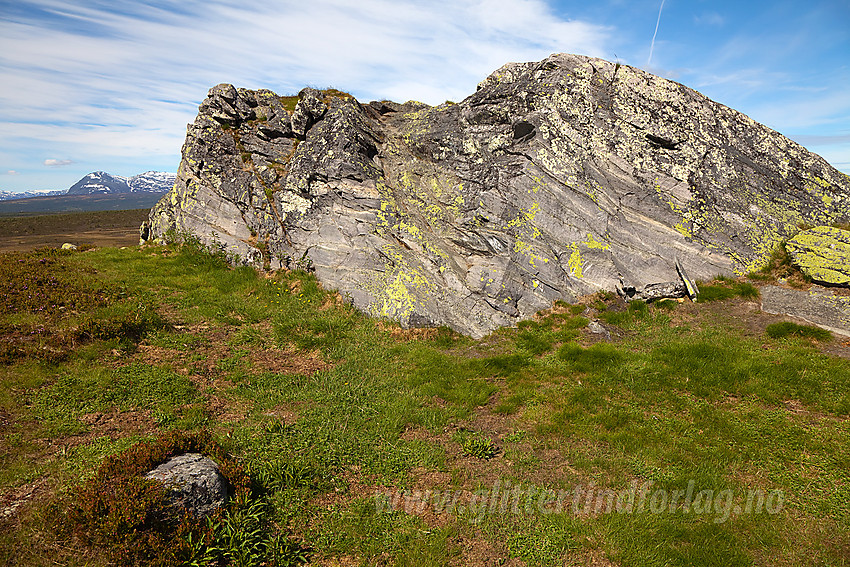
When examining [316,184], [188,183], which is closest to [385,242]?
[316,184]

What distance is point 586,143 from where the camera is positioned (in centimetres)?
1895

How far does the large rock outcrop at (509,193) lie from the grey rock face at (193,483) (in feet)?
29.0

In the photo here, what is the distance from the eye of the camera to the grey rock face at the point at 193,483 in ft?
21.5

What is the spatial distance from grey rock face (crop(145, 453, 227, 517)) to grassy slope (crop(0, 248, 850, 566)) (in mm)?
1027

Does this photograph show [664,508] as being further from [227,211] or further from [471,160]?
[227,211]

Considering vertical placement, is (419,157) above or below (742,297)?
above

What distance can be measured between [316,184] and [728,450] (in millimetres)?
18942

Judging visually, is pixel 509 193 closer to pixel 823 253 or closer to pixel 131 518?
pixel 823 253

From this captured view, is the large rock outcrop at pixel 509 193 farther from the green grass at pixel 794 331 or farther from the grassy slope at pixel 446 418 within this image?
the green grass at pixel 794 331

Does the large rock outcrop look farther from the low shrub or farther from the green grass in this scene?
the low shrub

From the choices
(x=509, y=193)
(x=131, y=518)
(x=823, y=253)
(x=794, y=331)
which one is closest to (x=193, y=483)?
(x=131, y=518)

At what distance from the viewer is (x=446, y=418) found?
416 inches

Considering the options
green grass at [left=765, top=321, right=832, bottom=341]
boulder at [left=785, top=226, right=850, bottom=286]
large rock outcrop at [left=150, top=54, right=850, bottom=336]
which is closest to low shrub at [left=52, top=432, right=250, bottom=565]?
large rock outcrop at [left=150, top=54, right=850, bottom=336]

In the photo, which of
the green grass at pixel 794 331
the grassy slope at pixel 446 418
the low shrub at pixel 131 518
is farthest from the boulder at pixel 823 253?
the low shrub at pixel 131 518
